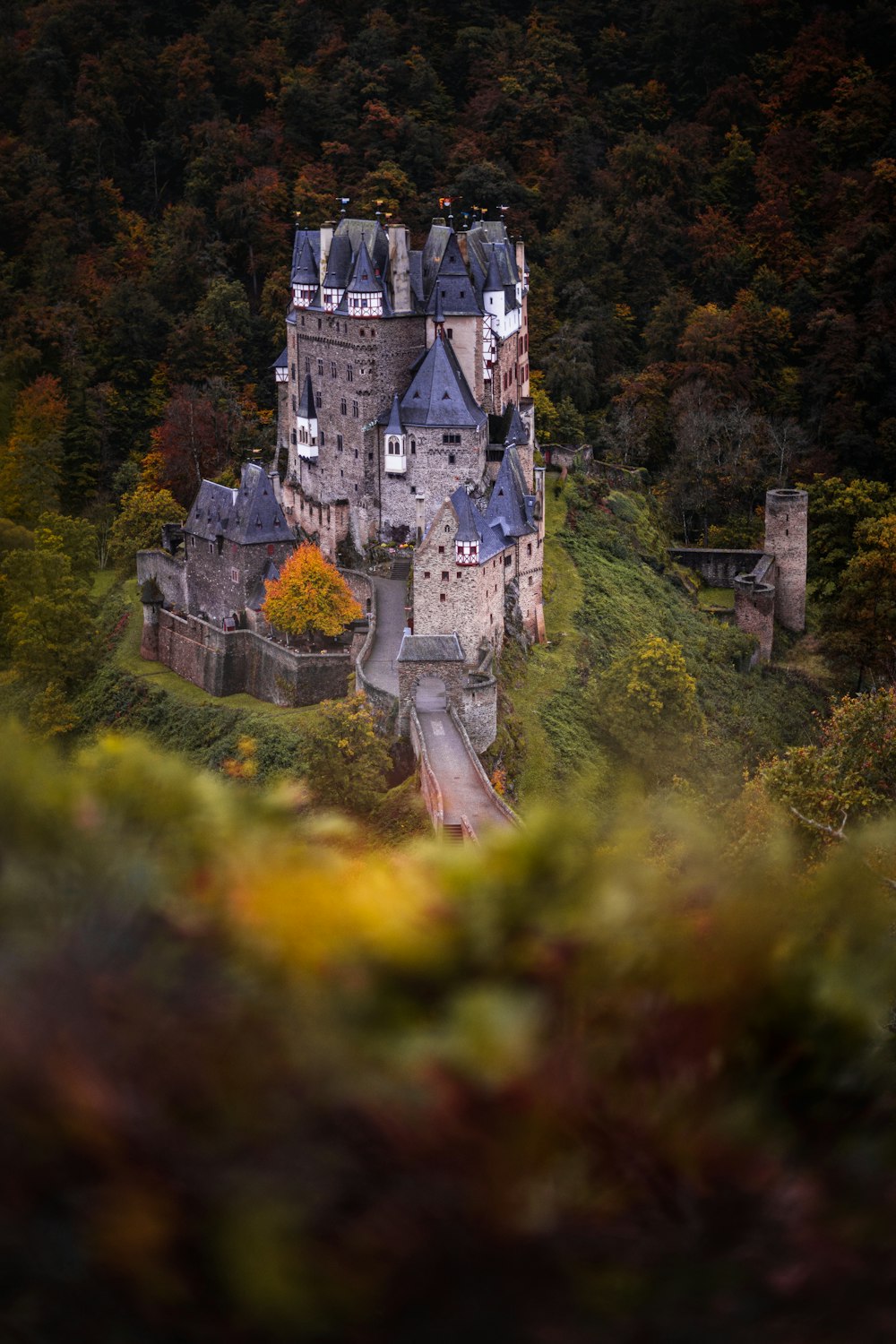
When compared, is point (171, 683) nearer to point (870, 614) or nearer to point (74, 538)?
point (74, 538)

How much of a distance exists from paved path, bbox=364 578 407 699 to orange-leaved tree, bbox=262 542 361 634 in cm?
97

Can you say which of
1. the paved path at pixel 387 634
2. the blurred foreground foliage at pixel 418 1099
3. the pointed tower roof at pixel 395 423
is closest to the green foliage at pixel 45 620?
Result: the paved path at pixel 387 634

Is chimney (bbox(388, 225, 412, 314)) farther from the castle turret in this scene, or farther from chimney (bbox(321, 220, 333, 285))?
the castle turret

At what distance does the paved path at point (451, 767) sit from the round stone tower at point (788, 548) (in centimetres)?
2007

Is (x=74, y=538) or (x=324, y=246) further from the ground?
(x=324, y=246)

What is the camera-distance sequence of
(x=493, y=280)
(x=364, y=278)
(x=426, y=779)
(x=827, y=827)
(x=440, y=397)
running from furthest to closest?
1. (x=493, y=280)
2. (x=364, y=278)
3. (x=440, y=397)
4. (x=426, y=779)
5. (x=827, y=827)

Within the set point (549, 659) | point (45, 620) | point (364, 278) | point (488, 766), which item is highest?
point (364, 278)

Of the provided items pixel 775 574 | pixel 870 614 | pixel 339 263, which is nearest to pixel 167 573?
pixel 339 263

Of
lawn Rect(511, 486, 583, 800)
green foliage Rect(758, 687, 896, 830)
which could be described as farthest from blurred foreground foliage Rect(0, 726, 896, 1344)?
lawn Rect(511, 486, 583, 800)

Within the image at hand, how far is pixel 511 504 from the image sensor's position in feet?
135

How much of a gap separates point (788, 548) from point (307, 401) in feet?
50.9

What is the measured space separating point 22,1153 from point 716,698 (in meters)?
39.5

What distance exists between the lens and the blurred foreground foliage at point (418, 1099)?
279 inches

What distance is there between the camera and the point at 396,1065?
7.30m
